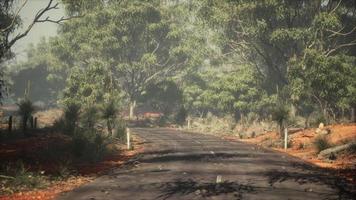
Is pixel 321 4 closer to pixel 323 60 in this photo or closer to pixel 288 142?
pixel 323 60

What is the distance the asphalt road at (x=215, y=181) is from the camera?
1135cm

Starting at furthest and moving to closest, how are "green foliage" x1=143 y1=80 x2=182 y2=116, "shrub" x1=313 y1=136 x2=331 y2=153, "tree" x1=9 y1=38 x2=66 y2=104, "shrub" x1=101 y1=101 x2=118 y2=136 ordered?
"tree" x1=9 y1=38 x2=66 y2=104 → "green foliage" x1=143 y1=80 x2=182 y2=116 → "shrub" x1=101 y1=101 x2=118 y2=136 → "shrub" x1=313 y1=136 x2=331 y2=153

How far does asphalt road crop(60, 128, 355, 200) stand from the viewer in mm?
11352

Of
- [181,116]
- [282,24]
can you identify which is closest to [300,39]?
[282,24]

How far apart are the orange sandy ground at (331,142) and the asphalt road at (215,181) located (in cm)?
113

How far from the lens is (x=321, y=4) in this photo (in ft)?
131

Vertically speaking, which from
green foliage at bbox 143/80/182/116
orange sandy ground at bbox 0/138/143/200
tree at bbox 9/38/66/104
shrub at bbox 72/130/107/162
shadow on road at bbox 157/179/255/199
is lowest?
orange sandy ground at bbox 0/138/143/200

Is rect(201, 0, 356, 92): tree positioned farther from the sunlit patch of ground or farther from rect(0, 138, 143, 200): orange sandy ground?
rect(0, 138, 143, 200): orange sandy ground

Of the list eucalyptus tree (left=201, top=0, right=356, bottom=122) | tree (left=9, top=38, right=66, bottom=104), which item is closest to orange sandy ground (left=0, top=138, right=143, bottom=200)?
eucalyptus tree (left=201, top=0, right=356, bottom=122)

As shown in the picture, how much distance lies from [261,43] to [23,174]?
35482 millimetres

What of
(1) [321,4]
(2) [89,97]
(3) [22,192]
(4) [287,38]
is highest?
(1) [321,4]

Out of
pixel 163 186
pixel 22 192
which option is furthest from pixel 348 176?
pixel 22 192

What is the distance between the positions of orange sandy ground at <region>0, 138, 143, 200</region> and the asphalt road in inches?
22.5

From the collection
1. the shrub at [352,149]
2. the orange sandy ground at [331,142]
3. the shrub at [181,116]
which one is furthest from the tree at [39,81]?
the shrub at [352,149]
